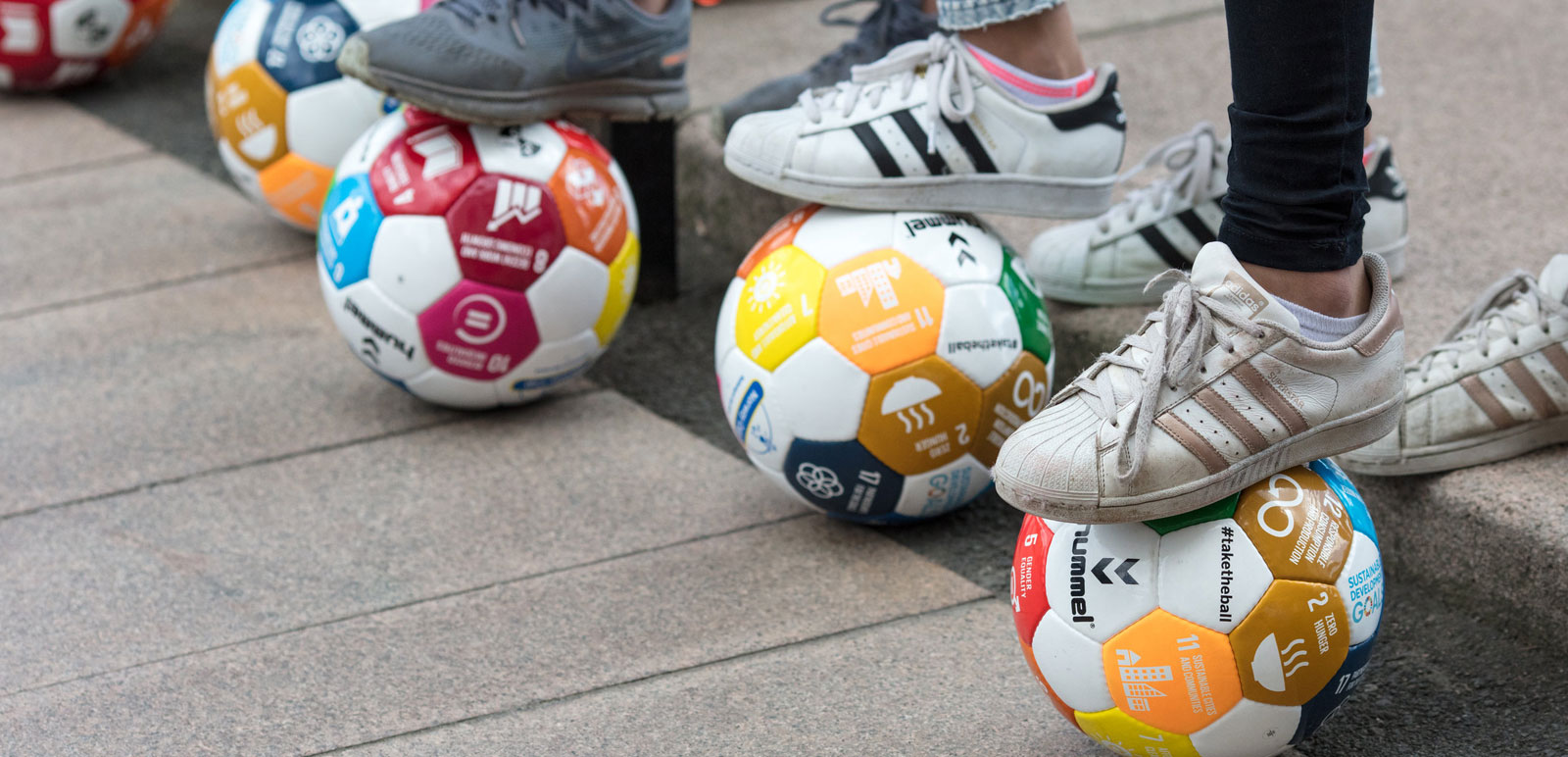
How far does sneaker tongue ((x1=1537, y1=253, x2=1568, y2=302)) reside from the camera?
6.56ft

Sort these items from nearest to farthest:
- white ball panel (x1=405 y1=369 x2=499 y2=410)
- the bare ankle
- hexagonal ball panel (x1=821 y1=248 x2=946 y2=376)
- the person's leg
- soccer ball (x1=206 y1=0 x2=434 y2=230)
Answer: the person's leg
the bare ankle
hexagonal ball panel (x1=821 y1=248 x2=946 y2=376)
white ball panel (x1=405 y1=369 x2=499 y2=410)
soccer ball (x1=206 y1=0 x2=434 y2=230)

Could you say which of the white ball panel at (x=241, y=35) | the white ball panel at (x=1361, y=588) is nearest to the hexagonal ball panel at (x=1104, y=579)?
the white ball panel at (x=1361, y=588)

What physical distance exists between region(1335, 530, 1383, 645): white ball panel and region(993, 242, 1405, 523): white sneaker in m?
0.13

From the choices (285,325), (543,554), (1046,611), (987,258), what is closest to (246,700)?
(543,554)

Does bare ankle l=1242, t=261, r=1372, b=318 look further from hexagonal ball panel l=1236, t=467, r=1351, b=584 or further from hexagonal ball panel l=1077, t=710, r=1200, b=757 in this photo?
hexagonal ball panel l=1077, t=710, r=1200, b=757

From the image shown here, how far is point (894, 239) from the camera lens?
2.26 metres

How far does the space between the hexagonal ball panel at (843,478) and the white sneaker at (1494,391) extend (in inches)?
28.3

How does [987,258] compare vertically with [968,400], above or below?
above

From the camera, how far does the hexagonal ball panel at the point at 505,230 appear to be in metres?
2.58

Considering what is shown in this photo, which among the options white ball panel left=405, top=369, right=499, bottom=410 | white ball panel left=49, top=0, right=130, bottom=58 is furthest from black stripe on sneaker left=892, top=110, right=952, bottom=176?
white ball panel left=49, top=0, right=130, bottom=58

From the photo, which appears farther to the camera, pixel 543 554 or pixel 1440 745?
pixel 543 554

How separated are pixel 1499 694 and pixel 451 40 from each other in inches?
78.6

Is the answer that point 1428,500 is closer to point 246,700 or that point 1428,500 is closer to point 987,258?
point 987,258

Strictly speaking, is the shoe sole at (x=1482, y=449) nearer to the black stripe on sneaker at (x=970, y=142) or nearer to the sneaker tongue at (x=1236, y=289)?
the sneaker tongue at (x=1236, y=289)
